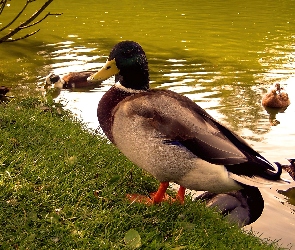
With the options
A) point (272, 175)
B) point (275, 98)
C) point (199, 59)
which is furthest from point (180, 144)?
point (199, 59)

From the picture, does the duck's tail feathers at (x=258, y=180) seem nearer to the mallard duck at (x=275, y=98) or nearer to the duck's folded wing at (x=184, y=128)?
the duck's folded wing at (x=184, y=128)

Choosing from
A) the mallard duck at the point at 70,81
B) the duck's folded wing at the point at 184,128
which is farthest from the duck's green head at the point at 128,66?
the mallard duck at the point at 70,81

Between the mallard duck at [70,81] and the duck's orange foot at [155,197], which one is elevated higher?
the duck's orange foot at [155,197]

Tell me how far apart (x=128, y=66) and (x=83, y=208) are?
123cm

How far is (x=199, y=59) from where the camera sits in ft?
47.1

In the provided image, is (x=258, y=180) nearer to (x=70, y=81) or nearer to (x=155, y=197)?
(x=155, y=197)

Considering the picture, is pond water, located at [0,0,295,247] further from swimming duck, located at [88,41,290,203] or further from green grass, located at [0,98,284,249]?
swimming duck, located at [88,41,290,203]

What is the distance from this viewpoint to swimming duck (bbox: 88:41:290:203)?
3.46 m

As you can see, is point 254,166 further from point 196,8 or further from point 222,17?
point 196,8

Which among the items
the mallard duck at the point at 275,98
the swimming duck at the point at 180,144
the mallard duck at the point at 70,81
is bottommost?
the mallard duck at the point at 275,98

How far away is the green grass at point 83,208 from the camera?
3.22m

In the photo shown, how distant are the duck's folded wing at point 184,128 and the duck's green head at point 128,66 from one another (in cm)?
30

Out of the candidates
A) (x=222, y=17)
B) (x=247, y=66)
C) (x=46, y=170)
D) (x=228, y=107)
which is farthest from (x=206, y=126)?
(x=222, y=17)

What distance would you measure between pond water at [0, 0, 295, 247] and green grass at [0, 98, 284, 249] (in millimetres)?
1731
